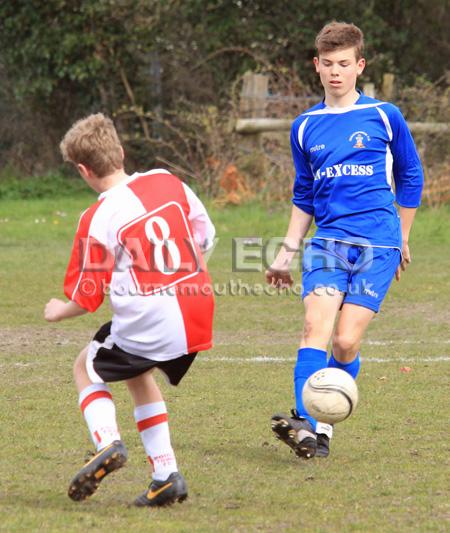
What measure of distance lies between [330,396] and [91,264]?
1.33 meters

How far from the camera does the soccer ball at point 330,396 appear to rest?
4922 millimetres

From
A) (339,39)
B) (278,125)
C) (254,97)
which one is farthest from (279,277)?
(254,97)

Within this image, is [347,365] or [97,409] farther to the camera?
[347,365]

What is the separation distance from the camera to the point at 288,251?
18.3 feet

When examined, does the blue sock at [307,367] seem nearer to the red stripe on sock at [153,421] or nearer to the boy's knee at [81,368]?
the red stripe on sock at [153,421]

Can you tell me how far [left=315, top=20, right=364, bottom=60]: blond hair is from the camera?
5262mm

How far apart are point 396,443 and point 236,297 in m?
5.08

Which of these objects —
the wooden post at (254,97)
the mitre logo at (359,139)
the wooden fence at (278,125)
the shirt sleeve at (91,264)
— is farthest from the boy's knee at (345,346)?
the wooden post at (254,97)

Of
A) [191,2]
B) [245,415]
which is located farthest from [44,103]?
[245,415]

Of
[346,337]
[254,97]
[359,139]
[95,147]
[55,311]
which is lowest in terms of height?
[254,97]

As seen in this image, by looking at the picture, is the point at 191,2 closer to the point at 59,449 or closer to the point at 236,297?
the point at 236,297

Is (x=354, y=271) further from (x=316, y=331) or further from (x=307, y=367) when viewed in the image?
(x=307, y=367)

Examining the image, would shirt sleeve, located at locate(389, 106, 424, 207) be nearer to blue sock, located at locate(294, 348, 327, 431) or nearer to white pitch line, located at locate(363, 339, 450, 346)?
blue sock, located at locate(294, 348, 327, 431)

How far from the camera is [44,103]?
72.8 ft
